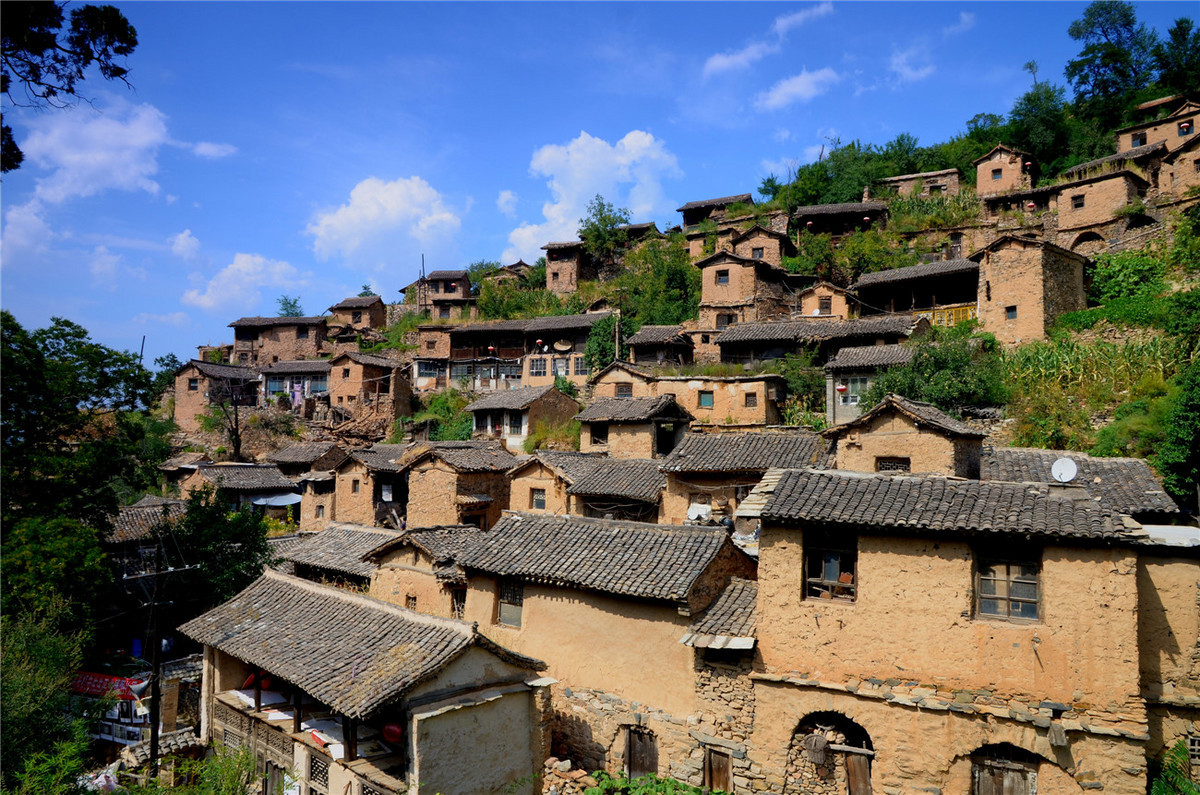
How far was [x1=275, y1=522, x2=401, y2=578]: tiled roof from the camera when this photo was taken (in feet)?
65.6

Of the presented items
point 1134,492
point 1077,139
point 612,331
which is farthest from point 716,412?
point 1077,139

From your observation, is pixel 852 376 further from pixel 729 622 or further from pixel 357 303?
pixel 357 303

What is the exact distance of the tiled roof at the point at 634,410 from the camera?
26.8 meters

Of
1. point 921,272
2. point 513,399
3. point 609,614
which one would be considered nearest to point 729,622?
point 609,614

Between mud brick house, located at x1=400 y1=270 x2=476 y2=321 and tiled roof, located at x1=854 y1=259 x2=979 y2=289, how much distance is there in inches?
1291

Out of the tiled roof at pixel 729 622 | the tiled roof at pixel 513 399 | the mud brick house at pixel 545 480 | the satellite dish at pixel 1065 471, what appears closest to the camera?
the satellite dish at pixel 1065 471

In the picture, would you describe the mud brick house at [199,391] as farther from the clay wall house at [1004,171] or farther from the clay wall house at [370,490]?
the clay wall house at [1004,171]

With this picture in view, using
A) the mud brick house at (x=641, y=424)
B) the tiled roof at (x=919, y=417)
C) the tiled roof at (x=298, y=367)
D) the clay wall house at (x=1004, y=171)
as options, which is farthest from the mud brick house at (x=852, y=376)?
the tiled roof at (x=298, y=367)

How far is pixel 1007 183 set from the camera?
4256cm

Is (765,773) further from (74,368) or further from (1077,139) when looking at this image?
(1077,139)

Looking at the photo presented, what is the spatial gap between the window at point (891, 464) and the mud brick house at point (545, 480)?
11.2m

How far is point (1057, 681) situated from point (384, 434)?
40.9 m

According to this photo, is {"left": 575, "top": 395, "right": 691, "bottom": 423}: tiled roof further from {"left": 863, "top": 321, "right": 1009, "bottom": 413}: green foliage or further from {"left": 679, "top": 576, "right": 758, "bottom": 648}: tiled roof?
{"left": 679, "top": 576, "right": 758, "bottom": 648}: tiled roof

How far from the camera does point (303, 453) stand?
40188 mm
